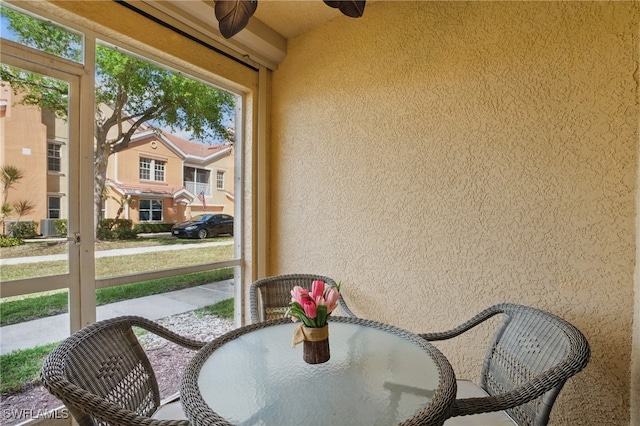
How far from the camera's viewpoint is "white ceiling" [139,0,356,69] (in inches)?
83.7

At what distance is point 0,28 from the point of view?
1621 mm

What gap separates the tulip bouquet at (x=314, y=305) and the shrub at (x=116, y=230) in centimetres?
149

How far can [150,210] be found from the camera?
7.48 feet

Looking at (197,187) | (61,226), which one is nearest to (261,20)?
(197,187)

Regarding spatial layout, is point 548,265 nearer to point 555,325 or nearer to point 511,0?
point 555,325

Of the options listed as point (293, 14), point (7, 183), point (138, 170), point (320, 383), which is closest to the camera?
point (320, 383)

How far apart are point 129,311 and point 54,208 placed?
827 millimetres

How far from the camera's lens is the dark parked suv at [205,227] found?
2459 mm

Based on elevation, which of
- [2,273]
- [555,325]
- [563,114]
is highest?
[563,114]

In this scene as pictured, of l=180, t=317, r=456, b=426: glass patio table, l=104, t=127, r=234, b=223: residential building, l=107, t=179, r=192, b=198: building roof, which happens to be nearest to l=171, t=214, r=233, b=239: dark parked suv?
l=104, t=127, r=234, b=223: residential building

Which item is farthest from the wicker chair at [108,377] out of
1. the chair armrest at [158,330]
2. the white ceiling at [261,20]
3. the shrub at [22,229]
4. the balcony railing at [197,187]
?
the white ceiling at [261,20]

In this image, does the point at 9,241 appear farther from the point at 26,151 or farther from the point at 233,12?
the point at 233,12

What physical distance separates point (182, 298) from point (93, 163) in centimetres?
117

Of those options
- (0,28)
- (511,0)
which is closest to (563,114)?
(511,0)
